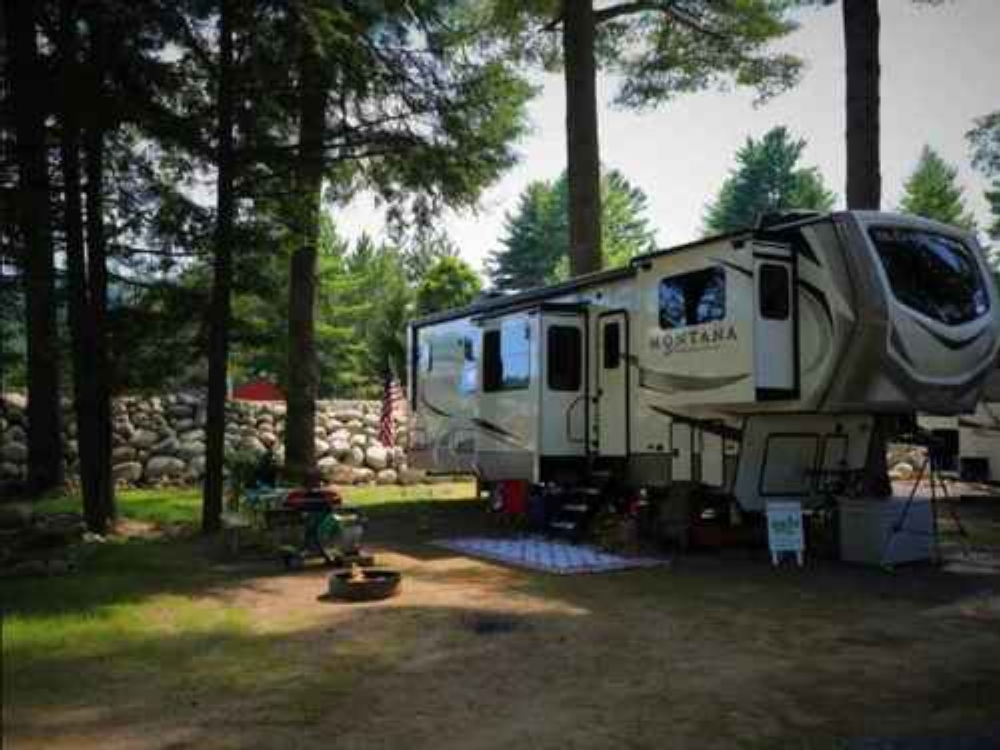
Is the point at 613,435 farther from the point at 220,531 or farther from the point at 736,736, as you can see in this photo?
the point at 736,736

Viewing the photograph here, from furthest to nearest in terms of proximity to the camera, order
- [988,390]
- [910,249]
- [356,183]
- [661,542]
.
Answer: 1. [988,390]
2. [356,183]
3. [661,542]
4. [910,249]

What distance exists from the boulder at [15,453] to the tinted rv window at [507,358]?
8.77 meters

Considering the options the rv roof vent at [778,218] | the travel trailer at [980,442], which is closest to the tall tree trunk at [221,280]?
the rv roof vent at [778,218]

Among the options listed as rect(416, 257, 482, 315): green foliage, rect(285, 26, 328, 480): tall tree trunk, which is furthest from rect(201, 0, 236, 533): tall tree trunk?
rect(416, 257, 482, 315): green foliage

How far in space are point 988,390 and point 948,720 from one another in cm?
1089

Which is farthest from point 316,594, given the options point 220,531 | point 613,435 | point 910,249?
point 910,249

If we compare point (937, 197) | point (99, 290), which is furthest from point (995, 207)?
point (99, 290)

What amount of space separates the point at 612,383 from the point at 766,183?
5155cm

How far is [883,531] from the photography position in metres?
8.60

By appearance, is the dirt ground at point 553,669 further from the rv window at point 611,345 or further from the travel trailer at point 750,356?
the rv window at point 611,345

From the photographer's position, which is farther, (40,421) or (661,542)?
(40,421)

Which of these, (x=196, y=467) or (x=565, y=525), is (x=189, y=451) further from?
(x=565, y=525)

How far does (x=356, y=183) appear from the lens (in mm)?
12727

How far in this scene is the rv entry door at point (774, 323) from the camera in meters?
8.54
